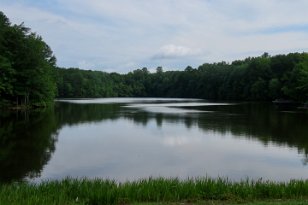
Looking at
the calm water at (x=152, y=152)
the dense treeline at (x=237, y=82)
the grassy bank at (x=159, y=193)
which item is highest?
the dense treeline at (x=237, y=82)

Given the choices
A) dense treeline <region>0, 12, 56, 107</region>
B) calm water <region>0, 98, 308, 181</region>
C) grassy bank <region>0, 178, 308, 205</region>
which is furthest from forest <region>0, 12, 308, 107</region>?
grassy bank <region>0, 178, 308, 205</region>

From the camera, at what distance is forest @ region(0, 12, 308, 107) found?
64.8 m

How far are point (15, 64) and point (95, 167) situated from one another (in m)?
48.6

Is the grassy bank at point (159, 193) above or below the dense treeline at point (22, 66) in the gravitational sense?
below

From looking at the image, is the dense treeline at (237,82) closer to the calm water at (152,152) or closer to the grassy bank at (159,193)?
the calm water at (152,152)

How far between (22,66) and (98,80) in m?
133

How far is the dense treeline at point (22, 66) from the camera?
62.3m

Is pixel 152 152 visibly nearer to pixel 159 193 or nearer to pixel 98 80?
pixel 159 193

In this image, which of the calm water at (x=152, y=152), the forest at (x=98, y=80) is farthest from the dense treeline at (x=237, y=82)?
the calm water at (x=152, y=152)

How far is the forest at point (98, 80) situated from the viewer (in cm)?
6481

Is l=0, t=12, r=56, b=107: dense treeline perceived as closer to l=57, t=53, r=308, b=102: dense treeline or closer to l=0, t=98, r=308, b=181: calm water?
l=0, t=98, r=308, b=181: calm water

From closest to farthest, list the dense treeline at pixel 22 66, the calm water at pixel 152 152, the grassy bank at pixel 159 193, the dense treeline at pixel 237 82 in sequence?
1. the grassy bank at pixel 159 193
2. the calm water at pixel 152 152
3. the dense treeline at pixel 22 66
4. the dense treeline at pixel 237 82

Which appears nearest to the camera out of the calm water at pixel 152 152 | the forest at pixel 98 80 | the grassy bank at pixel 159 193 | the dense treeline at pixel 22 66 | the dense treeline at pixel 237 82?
the grassy bank at pixel 159 193

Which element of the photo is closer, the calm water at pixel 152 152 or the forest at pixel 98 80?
the calm water at pixel 152 152
